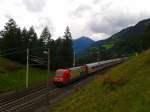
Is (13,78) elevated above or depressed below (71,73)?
below

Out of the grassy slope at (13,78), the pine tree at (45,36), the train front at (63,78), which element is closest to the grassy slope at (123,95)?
the train front at (63,78)

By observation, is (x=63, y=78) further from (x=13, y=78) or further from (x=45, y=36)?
(x=45, y=36)

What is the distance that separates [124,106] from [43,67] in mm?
80062

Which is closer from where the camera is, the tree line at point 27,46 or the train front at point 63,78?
the train front at point 63,78

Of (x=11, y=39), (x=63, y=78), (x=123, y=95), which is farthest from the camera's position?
(x=11, y=39)

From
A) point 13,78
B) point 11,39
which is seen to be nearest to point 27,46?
point 11,39

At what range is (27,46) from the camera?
107 m

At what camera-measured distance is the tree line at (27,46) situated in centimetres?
10294

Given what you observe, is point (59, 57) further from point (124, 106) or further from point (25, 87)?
point (124, 106)

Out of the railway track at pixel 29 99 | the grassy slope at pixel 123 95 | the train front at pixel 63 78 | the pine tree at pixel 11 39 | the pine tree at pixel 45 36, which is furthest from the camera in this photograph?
the pine tree at pixel 45 36

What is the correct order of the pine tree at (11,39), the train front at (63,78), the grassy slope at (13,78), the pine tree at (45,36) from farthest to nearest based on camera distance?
the pine tree at (45,36)
the pine tree at (11,39)
the grassy slope at (13,78)
the train front at (63,78)

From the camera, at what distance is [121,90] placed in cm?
2847

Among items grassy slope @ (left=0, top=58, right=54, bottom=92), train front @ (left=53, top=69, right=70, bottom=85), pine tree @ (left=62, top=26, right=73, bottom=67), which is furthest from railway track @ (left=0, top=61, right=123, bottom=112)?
pine tree @ (left=62, top=26, right=73, bottom=67)

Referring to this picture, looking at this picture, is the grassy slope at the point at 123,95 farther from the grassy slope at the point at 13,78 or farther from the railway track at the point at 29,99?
the grassy slope at the point at 13,78
